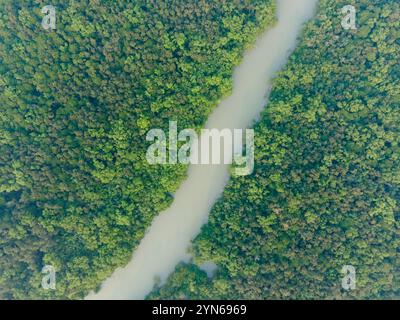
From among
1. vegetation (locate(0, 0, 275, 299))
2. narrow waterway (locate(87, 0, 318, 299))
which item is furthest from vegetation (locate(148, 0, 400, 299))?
vegetation (locate(0, 0, 275, 299))

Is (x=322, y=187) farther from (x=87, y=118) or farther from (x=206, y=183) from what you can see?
(x=87, y=118)

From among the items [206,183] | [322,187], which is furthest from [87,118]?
[322,187]

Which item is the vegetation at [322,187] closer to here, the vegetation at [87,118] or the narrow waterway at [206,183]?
the narrow waterway at [206,183]
